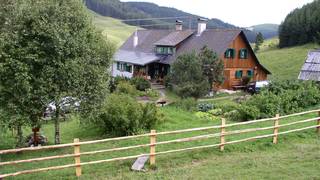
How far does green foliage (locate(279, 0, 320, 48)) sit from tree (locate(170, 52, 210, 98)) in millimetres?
59707

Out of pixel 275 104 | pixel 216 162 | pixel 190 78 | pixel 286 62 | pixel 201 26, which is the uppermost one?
pixel 201 26

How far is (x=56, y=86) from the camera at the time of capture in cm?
1284

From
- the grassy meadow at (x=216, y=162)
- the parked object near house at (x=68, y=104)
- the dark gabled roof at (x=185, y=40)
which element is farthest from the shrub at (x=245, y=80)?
the parked object near house at (x=68, y=104)

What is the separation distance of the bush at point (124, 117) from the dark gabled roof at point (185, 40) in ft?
88.5

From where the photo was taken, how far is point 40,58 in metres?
12.6

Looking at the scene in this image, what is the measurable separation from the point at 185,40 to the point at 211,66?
1628cm

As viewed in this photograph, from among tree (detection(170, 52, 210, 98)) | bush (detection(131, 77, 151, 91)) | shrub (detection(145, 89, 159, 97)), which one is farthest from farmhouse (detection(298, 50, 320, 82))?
bush (detection(131, 77, 151, 91))

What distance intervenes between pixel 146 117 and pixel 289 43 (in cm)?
8261

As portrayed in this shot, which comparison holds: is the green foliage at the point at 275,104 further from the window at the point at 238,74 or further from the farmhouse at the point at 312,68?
the window at the point at 238,74

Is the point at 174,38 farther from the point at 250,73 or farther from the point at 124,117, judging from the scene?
the point at 124,117

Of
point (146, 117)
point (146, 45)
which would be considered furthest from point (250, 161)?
point (146, 45)

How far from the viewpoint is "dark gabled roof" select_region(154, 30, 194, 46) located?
50812mm

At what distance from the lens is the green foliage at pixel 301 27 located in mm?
86875

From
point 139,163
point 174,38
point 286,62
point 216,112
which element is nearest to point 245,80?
point 174,38
